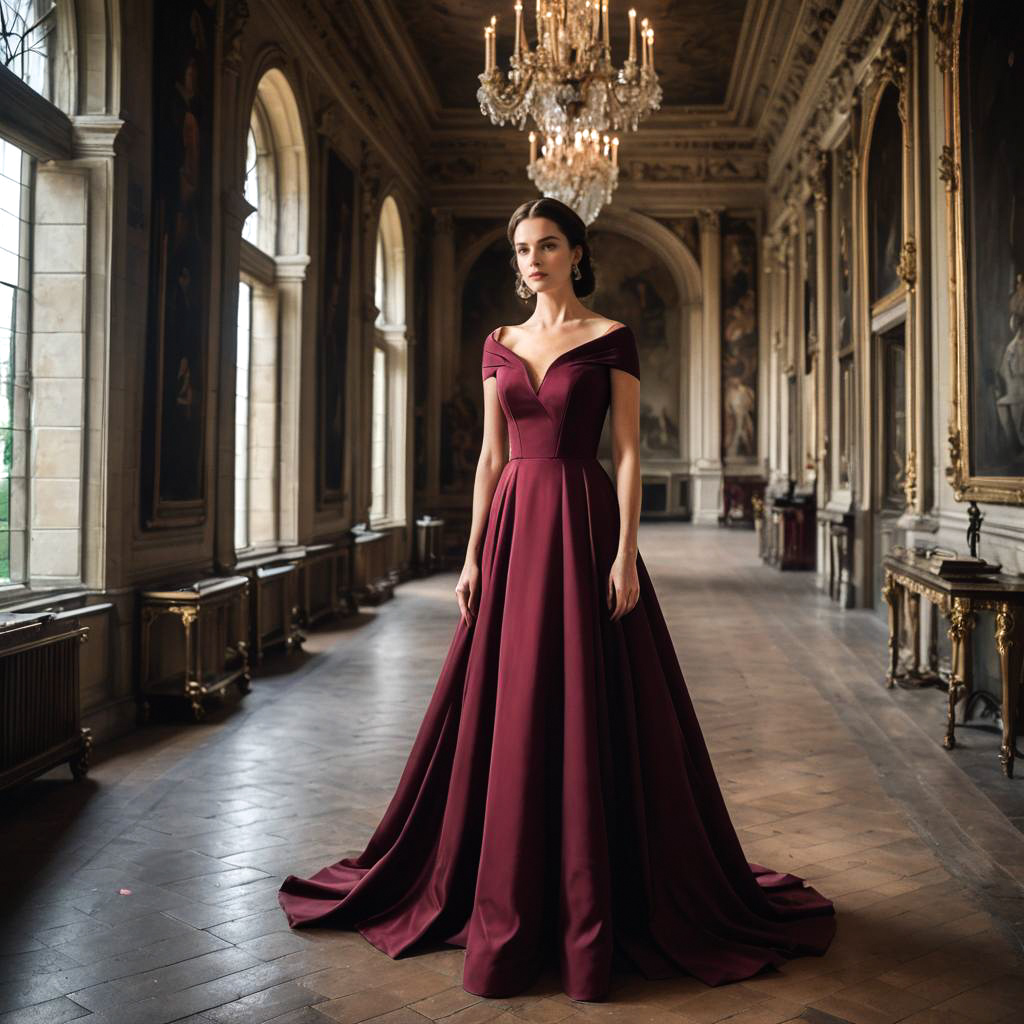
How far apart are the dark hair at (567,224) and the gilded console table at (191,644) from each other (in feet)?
11.8

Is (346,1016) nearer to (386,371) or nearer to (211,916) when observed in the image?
(211,916)

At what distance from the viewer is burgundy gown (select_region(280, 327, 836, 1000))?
2.60m

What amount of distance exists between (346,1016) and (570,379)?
1.70 metres

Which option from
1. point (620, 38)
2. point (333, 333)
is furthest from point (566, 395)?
point (620, 38)

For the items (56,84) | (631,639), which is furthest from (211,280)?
(631,639)

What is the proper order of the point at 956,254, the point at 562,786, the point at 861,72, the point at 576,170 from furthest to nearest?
the point at 576,170 → the point at 861,72 → the point at 956,254 → the point at 562,786

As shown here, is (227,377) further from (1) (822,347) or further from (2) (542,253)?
(1) (822,347)

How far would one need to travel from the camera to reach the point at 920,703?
6176mm

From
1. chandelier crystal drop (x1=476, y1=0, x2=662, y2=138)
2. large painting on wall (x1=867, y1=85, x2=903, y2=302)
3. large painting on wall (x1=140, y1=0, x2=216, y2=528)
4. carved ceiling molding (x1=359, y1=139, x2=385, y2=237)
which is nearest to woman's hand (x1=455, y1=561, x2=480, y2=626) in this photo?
large painting on wall (x1=140, y1=0, x2=216, y2=528)

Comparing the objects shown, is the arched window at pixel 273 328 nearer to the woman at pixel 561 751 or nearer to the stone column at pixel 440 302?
the woman at pixel 561 751

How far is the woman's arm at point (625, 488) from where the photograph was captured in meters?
2.76

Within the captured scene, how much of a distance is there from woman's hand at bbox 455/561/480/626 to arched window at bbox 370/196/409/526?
11.8 metres

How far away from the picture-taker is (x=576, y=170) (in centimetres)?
1141

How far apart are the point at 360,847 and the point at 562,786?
1.26 metres
